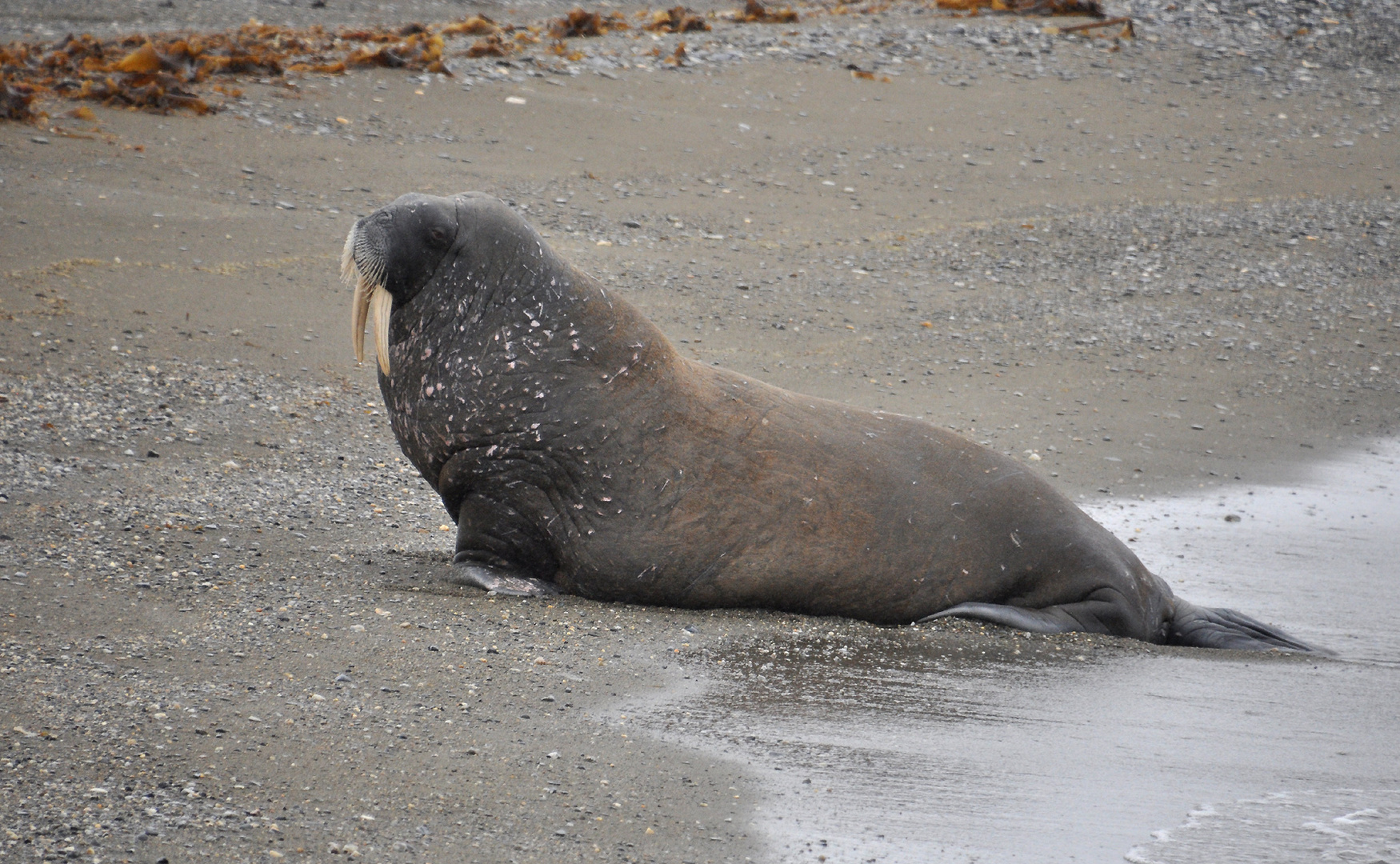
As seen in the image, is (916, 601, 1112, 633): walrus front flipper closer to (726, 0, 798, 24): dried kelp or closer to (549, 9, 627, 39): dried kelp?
(549, 9, 627, 39): dried kelp

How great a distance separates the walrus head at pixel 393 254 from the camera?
4.14m

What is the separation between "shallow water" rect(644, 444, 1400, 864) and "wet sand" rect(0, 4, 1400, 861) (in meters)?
0.02

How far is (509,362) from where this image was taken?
4156 mm

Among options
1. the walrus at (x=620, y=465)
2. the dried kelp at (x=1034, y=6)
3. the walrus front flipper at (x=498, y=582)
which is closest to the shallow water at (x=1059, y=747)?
the walrus at (x=620, y=465)

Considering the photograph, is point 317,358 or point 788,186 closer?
point 317,358

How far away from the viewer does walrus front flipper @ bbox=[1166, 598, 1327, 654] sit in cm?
452

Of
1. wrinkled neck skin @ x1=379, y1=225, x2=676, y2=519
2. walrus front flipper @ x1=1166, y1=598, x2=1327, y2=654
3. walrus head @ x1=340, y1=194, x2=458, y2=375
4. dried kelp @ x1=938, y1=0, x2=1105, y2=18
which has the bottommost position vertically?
walrus front flipper @ x1=1166, y1=598, x2=1327, y2=654

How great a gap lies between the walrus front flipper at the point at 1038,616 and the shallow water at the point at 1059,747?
0.35 ft

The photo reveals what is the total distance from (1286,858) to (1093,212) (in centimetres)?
796

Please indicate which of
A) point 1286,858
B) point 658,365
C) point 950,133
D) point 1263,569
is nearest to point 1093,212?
point 950,133

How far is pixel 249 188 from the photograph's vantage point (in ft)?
28.0

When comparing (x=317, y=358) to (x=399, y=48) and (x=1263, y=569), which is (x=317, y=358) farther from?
(x=399, y=48)

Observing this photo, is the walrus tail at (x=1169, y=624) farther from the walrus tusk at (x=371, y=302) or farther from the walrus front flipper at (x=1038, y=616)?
the walrus tusk at (x=371, y=302)

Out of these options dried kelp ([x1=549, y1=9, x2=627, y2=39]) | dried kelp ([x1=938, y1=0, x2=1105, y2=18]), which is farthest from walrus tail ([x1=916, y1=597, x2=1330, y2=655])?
dried kelp ([x1=938, y1=0, x2=1105, y2=18])
